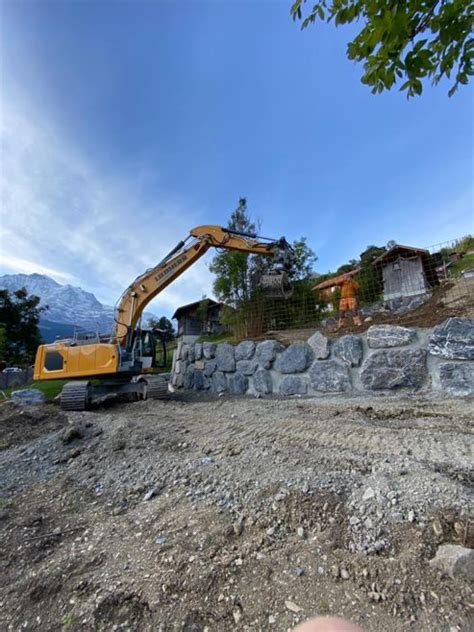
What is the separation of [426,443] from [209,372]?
4868 mm

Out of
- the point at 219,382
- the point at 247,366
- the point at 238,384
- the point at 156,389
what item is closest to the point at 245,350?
the point at 247,366

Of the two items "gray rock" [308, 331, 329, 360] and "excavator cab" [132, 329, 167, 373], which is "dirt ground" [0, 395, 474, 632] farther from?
"excavator cab" [132, 329, 167, 373]

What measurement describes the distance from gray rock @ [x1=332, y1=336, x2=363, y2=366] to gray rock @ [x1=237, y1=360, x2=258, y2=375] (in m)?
1.61

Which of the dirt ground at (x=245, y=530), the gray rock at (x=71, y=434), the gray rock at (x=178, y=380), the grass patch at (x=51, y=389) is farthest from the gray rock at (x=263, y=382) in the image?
the grass patch at (x=51, y=389)

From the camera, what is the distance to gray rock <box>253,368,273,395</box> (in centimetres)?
532

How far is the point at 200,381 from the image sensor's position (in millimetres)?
6809

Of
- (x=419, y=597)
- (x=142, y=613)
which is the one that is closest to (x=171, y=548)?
(x=142, y=613)

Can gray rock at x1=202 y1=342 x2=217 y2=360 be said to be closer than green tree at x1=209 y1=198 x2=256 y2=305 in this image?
Yes

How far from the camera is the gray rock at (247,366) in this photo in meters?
5.59

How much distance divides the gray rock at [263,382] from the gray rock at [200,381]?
1470 millimetres

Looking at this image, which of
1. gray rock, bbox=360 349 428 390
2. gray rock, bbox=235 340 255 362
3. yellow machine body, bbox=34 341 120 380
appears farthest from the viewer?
gray rock, bbox=235 340 255 362

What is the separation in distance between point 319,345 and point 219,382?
2421 mm

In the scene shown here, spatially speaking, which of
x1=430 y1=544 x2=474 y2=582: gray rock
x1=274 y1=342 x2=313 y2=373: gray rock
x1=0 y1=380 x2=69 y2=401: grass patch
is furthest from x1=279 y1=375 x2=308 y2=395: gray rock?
x1=0 y1=380 x2=69 y2=401: grass patch

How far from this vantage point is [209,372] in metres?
6.55
